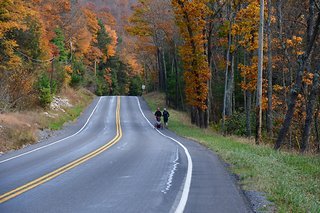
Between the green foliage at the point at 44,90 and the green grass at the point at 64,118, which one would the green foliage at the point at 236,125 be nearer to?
the green grass at the point at 64,118

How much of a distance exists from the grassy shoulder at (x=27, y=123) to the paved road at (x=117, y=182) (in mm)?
4073

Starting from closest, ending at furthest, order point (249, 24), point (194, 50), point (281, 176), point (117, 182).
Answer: point (117, 182) < point (281, 176) < point (249, 24) < point (194, 50)

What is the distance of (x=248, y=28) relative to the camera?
2734 centimetres

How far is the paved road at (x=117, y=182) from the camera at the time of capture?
8289 mm

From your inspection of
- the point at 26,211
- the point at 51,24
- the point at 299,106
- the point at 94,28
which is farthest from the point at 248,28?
the point at 94,28

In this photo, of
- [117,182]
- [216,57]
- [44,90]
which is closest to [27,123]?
[44,90]

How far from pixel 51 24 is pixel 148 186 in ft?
162

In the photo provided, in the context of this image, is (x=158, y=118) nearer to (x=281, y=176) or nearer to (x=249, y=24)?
(x=249, y=24)

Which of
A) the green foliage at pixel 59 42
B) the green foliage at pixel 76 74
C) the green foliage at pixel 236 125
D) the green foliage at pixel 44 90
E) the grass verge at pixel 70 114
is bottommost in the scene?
the green foliage at pixel 236 125

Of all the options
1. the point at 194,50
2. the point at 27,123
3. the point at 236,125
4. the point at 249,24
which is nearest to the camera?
the point at 249,24

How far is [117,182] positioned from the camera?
35.3 feet

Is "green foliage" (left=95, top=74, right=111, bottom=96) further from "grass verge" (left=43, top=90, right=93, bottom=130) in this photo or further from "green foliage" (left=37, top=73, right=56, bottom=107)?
"green foliage" (left=37, top=73, right=56, bottom=107)

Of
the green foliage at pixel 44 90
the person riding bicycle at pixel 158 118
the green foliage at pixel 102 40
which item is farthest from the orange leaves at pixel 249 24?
the green foliage at pixel 102 40

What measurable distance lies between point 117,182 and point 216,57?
4126 centimetres
